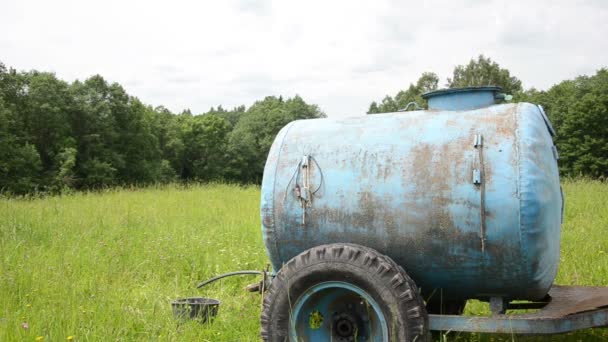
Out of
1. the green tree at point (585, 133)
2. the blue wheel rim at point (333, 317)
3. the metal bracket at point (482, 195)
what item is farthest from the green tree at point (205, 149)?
the metal bracket at point (482, 195)

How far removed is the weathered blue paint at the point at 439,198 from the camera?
3434mm

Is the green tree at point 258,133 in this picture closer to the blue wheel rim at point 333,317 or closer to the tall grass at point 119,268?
the tall grass at point 119,268

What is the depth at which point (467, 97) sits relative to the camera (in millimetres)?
4051

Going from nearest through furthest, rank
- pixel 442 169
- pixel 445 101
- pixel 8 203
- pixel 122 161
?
1. pixel 442 169
2. pixel 445 101
3. pixel 8 203
4. pixel 122 161

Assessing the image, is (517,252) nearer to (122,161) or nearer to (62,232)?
(62,232)

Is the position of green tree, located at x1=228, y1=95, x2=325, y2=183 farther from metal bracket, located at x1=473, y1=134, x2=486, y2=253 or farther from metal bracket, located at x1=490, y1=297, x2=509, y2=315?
metal bracket, located at x1=473, y1=134, x2=486, y2=253

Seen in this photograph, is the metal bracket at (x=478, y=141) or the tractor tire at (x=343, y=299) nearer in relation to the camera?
the tractor tire at (x=343, y=299)

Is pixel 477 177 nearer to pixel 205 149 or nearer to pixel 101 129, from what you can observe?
pixel 101 129

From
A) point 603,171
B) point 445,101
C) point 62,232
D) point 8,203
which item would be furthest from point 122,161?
point 445,101

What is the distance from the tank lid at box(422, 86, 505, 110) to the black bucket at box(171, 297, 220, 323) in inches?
107

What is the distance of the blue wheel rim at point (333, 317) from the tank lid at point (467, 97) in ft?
5.21

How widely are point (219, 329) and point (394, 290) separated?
2044 millimetres

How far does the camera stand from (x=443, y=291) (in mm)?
3840

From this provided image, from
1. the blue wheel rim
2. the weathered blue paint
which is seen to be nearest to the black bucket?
the weathered blue paint
